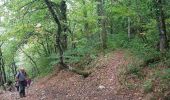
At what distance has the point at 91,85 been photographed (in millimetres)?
16953

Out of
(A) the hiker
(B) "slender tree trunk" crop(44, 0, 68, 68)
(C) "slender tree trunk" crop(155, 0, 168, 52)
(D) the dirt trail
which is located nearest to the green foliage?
(D) the dirt trail

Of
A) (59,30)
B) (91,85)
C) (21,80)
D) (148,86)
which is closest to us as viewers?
(148,86)

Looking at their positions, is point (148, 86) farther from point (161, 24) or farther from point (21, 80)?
point (21, 80)

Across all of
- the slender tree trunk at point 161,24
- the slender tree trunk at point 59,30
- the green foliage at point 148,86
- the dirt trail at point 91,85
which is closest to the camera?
the green foliage at point 148,86

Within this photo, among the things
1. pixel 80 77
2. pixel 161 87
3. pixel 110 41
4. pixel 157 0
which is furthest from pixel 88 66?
pixel 161 87

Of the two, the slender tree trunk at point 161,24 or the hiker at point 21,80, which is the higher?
the slender tree trunk at point 161,24

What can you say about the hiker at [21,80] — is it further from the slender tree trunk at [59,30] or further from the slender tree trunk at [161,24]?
the slender tree trunk at [161,24]

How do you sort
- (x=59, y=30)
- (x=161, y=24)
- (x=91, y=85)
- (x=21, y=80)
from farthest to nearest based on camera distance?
(x=59, y=30) → (x=21, y=80) → (x=91, y=85) → (x=161, y=24)

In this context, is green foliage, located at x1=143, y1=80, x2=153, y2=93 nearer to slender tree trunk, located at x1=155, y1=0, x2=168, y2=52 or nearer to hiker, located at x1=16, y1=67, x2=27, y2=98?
slender tree trunk, located at x1=155, y1=0, x2=168, y2=52

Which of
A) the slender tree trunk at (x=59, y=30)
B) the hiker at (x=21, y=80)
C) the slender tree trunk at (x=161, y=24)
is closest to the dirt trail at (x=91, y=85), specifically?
the hiker at (x=21, y=80)

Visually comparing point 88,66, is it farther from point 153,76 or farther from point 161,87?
point 161,87

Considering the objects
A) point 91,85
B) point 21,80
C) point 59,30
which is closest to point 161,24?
point 91,85

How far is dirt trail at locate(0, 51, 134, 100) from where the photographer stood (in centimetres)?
1484

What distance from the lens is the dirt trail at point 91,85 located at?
48.7 ft
